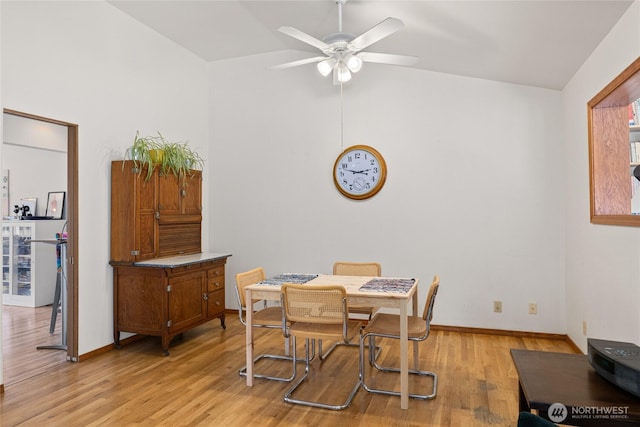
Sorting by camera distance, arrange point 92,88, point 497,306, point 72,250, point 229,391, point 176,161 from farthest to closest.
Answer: point 497,306 → point 176,161 → point 92,88 → point 72,250 → point 229,391

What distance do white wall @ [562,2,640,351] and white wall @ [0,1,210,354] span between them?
13.1ft

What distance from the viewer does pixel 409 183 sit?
15.1ft

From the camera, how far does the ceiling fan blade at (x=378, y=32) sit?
2.59 metres

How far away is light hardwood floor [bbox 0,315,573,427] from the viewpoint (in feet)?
8.60

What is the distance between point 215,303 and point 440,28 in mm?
3359

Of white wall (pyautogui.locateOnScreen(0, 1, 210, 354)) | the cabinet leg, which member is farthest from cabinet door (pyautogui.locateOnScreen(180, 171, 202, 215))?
the cabinet leg

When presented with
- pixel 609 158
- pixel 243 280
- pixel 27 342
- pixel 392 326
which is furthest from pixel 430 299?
pixel 27 342

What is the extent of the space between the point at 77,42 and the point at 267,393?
10.6ft

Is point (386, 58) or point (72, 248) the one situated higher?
point (386, 58)

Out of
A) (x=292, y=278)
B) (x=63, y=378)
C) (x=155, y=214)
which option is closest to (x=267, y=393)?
(x=292, y=278)

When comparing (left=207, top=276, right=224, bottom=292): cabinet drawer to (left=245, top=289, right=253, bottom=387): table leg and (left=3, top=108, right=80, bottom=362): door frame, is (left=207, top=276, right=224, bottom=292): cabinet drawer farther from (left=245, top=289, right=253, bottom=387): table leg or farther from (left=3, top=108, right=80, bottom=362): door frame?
(left=245, top=289, right=253, bottom=387): table leg

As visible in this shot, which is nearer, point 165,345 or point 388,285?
point 388,285

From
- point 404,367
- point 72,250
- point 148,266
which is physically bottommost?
point 404,367

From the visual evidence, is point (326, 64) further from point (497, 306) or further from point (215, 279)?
point (497, 306)
